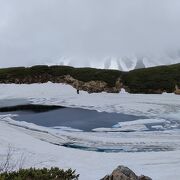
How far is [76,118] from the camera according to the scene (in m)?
38.0

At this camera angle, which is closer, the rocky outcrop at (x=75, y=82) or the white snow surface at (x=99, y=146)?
the white snow surface at (x=99, y=146)

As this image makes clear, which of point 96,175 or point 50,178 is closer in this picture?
point 50,178

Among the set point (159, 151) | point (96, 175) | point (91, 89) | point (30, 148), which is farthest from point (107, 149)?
point (91, 89)

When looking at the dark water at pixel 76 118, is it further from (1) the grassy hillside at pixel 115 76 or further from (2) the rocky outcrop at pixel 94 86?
(1) the grassy hillside at pixel 115 76

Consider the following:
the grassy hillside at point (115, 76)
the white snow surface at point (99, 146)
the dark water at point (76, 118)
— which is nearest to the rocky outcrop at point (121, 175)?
the white snow surface at point (99, 146)

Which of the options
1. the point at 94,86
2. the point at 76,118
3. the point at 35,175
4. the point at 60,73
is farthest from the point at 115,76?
the point at 35,175

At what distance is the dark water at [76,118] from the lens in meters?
34.1

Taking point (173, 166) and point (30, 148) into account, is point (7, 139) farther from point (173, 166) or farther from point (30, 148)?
point (173, 166)

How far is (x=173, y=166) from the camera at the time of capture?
19.2 meters

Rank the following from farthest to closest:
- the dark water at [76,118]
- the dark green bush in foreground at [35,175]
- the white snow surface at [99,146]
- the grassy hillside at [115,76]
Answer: the grassy hillside at [115,76] → the dark water at [76,118] → the white snow surface at [99,146] → the dark green bush in foreground at [35,175]

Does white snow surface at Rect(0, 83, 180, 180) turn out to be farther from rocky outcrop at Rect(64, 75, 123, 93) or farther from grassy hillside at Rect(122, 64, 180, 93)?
rocky outcrop at Rect(64, 75, 123, 93)

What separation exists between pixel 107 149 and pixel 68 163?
4613 millimetres

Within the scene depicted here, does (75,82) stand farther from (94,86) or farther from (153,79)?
(153,79)

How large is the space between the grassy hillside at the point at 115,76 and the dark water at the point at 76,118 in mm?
25022
